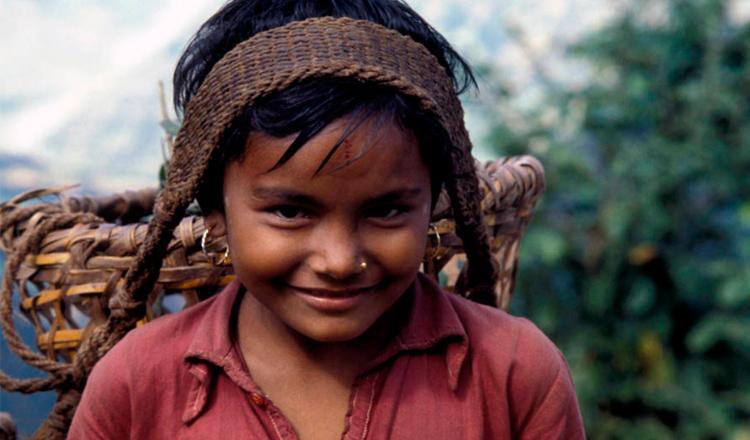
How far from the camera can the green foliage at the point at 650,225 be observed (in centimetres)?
405

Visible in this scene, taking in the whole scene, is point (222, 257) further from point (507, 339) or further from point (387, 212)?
point (507, 339)

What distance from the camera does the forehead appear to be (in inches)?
64.6

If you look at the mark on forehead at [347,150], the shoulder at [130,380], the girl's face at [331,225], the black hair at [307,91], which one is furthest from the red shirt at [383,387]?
the mark on forehead at [347,150]

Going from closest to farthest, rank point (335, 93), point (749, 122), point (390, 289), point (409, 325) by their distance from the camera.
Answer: point (335, 93) → point (390, 289) → point (409, 325) → point (749, 122)

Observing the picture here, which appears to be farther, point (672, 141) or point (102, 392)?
point (672, 141)

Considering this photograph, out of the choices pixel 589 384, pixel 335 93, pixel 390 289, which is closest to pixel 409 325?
pixel 390 289

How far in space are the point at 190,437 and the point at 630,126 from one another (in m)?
2.74

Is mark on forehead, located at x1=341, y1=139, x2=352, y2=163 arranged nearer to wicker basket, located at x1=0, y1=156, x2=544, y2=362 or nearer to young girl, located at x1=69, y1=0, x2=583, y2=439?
young girl, located at x1=69, y1=0, x2=583, y2=439

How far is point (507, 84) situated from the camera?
4.28 meters

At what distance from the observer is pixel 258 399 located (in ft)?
5.91

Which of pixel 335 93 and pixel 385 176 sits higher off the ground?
pixel 335 93

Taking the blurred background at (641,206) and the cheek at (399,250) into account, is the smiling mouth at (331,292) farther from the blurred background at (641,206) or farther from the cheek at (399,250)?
the blurred background at (641,206)

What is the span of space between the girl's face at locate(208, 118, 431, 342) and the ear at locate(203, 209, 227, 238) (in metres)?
0.08

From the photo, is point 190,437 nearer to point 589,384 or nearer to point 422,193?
point 422,193
